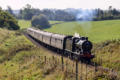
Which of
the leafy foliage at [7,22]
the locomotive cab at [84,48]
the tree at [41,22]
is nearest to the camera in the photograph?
the locomotive cab at [84,48]

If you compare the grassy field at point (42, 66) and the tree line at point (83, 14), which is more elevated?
the tree line at point (83, 14)

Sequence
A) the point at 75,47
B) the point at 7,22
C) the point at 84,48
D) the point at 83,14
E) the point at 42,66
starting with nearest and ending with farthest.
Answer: the point at 42,66 < the point at 84,48 < the point at 75,47 < the point at 83,14 < the point at 7,22

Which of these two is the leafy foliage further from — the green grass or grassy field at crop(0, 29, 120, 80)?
grassy field at crop(0, 29, 120, 80)

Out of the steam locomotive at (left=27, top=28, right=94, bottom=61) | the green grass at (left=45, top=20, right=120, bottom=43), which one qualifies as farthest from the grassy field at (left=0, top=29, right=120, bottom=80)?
the green grass at (left=45, top=20, right=120, bottom=43)

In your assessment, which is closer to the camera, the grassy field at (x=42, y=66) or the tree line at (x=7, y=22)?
the grassy field at (x=42, y=66)

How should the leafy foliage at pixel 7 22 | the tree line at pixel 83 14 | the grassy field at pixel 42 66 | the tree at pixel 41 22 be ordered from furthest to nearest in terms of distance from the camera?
the tree at pixel 41 22, the leafy foliage at pixel 7 22, the tree line at pixel 83 14, the grassy field at pixel 42 66

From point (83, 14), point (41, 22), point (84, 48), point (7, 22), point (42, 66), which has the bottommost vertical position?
point (41, 22)

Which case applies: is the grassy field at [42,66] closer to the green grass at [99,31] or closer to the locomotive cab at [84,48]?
the locomotive cab at [84,48]

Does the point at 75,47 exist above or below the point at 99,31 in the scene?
above

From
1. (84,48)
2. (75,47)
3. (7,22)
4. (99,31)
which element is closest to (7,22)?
(7,22)

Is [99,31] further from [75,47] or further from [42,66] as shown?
[42,66]

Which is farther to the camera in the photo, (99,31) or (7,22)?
(7,22)

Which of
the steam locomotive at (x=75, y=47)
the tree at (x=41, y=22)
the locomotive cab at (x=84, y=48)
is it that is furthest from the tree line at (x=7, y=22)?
the locomotive cab at (x=84, y=48)

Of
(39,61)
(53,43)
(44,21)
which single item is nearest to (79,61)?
(39,61)
